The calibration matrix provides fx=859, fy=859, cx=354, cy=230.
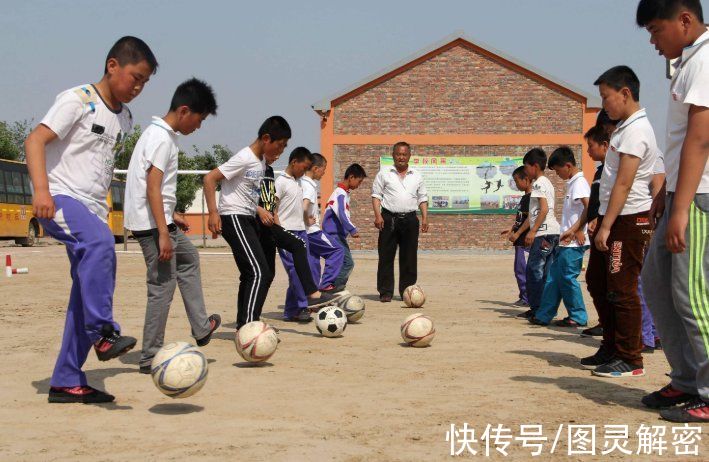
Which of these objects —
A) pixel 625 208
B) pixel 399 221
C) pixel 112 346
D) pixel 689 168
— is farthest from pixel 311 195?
pixel 689 168

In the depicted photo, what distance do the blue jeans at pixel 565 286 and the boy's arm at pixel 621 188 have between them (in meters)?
3.17

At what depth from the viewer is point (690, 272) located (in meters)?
4.73

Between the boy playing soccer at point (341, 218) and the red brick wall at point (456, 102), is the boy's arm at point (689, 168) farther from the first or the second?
the red brick wall at point (456, 102)

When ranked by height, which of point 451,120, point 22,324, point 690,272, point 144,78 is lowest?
point 22,324

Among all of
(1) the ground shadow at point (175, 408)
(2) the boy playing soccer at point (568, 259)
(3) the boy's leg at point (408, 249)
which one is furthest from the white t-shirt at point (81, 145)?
(3) the boy's leg at point (408, 249)

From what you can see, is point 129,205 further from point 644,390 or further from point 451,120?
point 451,120

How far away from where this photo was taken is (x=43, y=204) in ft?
16.1

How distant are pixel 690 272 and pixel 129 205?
383 centimetres

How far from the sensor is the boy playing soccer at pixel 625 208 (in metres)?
5.99

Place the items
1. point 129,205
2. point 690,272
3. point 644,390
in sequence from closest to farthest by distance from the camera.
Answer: point 690,272, point 644,390, point 129,205

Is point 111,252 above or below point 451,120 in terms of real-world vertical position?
below

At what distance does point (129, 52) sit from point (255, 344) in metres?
2.47

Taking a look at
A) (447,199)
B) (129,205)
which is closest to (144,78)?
(129,205)

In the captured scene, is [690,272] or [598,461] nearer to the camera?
[598,461]
